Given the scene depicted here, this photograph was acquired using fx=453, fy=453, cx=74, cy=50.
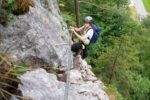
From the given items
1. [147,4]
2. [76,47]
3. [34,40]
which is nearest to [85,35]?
[76,47]

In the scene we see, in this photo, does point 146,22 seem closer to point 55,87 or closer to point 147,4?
point 147,4

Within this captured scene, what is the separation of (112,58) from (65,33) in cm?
1228

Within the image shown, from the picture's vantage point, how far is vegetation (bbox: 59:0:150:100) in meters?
27.3

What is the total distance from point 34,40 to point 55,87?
2.01 metres

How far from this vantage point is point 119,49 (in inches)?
1133

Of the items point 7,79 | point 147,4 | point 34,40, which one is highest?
point 34,40

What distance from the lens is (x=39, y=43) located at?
13047mm

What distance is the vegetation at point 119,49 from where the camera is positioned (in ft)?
89.6

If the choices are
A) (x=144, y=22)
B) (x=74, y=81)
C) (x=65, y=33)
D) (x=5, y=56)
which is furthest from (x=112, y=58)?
(x=144, y=22)

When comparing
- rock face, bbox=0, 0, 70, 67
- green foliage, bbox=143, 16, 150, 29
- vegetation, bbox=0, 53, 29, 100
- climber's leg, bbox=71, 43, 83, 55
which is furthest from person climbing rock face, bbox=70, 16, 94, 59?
green foliage, bbox=143, 16, 150, 29

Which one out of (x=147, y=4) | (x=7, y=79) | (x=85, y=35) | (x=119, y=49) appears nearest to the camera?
(x=7, y=79)

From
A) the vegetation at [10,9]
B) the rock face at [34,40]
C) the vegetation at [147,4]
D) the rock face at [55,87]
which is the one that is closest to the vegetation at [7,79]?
the rock face at [55,87]

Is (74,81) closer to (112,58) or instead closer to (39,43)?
(39,43)

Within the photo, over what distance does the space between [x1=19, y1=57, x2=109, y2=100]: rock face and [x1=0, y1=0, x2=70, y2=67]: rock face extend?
2.26ft
